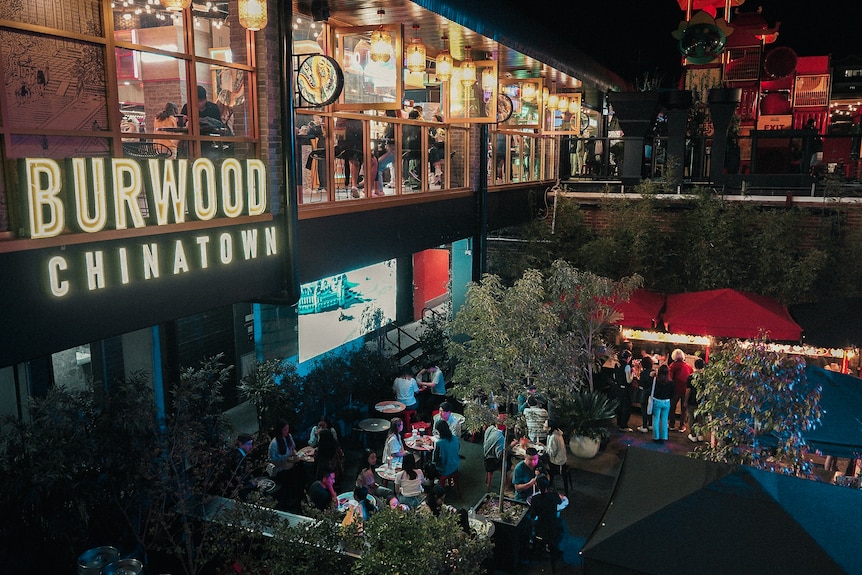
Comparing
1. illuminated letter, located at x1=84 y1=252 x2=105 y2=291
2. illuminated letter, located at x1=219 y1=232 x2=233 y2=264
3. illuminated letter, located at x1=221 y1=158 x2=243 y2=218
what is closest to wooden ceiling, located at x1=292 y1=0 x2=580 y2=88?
illuminated letter, located at x1=221 y1=158 x2=243 y2=218

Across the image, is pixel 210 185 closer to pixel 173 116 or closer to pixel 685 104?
pixel 173 116

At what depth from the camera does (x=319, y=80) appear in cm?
775

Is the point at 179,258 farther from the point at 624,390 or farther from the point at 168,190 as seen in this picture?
the point at 624,390

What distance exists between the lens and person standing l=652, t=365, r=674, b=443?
11.9 m

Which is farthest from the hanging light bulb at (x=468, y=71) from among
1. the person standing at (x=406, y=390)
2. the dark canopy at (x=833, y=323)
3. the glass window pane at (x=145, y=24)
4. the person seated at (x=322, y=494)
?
the dark canopy at (x=833, y=323)

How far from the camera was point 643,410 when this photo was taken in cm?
1286

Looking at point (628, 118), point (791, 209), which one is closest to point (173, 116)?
point (791, 209)

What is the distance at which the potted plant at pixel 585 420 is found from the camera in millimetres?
11586

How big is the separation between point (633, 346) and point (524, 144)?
590cm

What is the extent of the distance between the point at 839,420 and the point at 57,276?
8246mm

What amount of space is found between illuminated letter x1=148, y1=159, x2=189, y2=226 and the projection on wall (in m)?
8.30

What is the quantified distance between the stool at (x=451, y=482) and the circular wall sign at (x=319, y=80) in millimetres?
5426

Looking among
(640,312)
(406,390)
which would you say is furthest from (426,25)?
(640,312)

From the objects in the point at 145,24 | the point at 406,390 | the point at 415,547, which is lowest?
the point at 406,390
